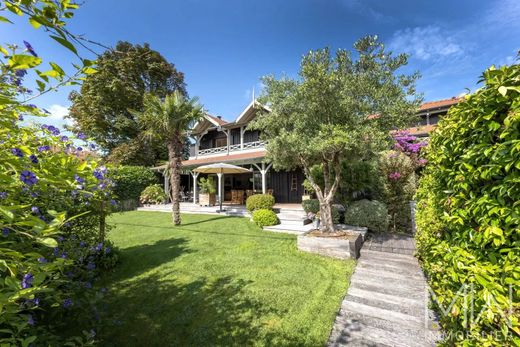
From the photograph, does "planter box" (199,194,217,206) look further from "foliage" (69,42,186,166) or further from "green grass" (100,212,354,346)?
"foliage" (69,42,186,166)

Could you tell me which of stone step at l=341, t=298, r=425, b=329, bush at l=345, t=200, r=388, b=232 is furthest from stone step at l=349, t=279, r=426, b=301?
bush at l=345, t=200, r=388, b=232

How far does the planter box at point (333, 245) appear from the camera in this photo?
5.83 metres

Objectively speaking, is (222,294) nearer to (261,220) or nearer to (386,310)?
(386,310)

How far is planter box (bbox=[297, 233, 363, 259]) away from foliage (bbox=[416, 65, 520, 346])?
3691mm

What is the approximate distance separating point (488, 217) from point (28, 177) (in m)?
3.14

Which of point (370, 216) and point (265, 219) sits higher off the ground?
point (370, 216)

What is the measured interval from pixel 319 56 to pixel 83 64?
6241 mm

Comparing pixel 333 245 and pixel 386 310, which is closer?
pixel 386 310

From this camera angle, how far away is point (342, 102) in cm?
603

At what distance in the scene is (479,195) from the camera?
1.89 meters

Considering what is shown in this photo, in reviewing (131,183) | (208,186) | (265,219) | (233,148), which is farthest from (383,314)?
(131,183)

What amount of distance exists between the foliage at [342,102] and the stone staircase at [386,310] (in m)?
2.18

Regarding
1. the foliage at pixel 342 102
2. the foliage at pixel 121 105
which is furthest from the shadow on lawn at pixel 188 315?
the foliage at pixel 121 105

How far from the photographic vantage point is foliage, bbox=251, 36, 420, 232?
5918 millimetres
